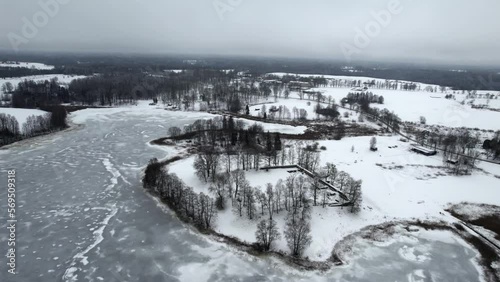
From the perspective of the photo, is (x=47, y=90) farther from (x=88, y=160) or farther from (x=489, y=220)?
(x=489, y=220)

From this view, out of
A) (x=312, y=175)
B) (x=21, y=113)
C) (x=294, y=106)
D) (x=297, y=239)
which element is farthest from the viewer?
(x=294, y=106)

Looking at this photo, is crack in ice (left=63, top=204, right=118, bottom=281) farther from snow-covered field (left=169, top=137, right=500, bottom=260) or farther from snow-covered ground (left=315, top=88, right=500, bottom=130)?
snow-covered ground (left=315, top=88, right=500, bottom=130)

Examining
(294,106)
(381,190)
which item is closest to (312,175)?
(381,190)

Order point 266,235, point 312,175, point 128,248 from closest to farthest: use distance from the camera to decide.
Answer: point 128,248 → point 266,235 → point 312,175

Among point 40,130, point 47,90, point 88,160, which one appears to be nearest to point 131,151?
point 88,160

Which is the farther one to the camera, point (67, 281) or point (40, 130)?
point (40, 130)

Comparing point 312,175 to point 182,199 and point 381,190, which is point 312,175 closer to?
point 381,190
